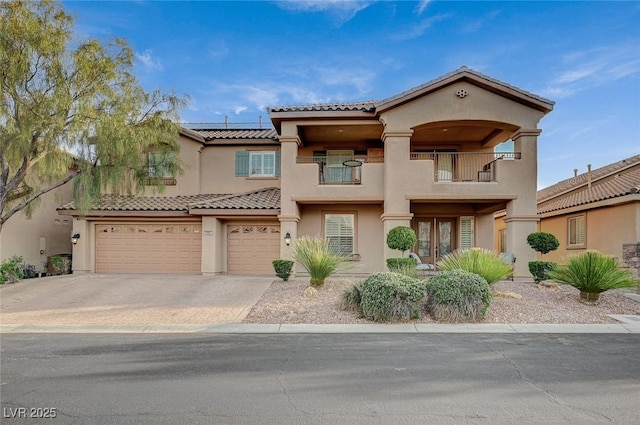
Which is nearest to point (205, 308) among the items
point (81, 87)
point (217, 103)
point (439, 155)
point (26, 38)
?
point (81, 87)

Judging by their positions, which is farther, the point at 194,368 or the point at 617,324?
the point at 617,324

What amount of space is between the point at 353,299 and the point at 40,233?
15.4 meters

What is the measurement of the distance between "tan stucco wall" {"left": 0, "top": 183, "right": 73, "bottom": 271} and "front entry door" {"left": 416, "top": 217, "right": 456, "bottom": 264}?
49.1ft

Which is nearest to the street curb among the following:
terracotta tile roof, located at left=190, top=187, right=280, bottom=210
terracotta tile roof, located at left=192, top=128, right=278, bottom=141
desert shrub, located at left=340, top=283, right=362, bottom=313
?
desert shrub, located at left=340, top=283, right=362, bottom=313

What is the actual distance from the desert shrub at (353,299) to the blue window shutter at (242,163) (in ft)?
32.7

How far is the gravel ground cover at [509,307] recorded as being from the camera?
10.6m

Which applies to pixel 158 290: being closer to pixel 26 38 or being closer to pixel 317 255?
pixel 317 255

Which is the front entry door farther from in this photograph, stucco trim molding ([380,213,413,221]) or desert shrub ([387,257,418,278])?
desert shrub ([387,257,418,278])

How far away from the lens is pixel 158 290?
14.2m

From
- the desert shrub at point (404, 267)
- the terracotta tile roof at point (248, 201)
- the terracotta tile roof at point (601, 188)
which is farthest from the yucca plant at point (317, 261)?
the terracotta tile roof at point (601, 188)

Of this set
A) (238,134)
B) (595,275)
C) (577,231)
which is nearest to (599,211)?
(577,231)

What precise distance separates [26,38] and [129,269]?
9.49 meters

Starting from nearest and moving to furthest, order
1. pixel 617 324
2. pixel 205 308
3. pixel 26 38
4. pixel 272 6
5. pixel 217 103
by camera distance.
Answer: pixel 617 324, pixel 205 308, pixel 26 38, pixel 272 6, pixel 217 103

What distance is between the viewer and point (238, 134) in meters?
20.3
